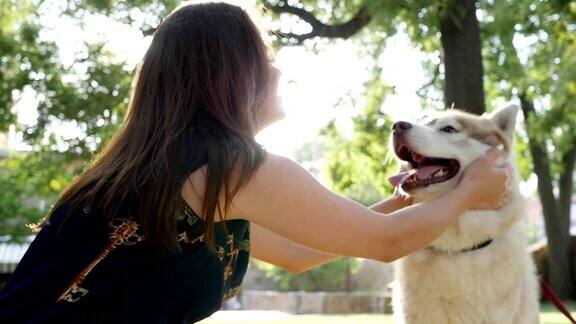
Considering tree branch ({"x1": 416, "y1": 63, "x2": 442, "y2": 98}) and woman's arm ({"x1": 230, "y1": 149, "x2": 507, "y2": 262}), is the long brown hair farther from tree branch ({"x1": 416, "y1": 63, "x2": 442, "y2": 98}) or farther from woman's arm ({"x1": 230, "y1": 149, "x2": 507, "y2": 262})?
tree branch ({"x1": 416, "y1": 63, "x2": 442, "y2": 98})

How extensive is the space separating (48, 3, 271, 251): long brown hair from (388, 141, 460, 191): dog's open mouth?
1.40m

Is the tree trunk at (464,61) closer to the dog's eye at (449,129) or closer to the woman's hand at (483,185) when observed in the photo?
the dog's eye at (449,129)

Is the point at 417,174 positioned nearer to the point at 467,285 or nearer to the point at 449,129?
the point at 449,129

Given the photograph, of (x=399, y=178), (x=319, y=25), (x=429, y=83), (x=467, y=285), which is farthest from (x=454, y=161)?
(x=429, y=83)

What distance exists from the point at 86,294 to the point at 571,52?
15890 mm

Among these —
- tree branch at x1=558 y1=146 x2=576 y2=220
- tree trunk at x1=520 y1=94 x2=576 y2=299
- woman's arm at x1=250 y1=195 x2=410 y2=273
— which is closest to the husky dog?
woman's arm at x1=250 y1=195 x2=410 y2=273

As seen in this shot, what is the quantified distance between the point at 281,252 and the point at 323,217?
1.07 meters

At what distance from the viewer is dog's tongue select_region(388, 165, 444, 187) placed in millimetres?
3945

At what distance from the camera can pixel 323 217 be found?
2.49 m

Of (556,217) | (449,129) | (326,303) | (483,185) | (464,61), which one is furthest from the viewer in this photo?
(326,303)

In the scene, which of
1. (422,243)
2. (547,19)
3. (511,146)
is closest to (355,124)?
(547,19)

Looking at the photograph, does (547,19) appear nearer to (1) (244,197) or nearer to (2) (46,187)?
(2) (46,187)

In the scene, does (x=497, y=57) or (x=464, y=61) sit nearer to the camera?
(x=464, y=61)

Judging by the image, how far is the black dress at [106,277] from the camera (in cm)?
232
